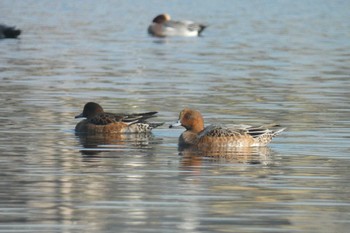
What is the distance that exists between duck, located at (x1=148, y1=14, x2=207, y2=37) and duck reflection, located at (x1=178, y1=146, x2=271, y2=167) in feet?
95.6

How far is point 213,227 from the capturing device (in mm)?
10992

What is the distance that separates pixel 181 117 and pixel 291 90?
7.79m

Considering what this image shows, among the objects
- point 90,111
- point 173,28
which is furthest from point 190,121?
point 173,28

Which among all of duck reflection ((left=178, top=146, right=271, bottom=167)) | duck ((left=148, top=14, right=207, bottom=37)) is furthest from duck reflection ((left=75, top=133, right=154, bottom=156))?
duck ((left=148, top=14, right=207, bottom=37))

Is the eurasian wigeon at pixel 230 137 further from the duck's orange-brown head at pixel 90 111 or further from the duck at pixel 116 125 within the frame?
the duck's orange-brown head at pixel 90 111

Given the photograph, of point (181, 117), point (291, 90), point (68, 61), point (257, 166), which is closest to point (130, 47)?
point (68, 61)

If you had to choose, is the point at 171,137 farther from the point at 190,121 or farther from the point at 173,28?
the point at 173,28

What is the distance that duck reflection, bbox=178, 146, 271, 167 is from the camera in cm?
1573

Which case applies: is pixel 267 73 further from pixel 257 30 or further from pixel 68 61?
pixel 257 30

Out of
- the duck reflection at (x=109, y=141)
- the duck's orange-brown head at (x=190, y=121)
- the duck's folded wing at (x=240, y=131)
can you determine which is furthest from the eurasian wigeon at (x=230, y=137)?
the duck reflection at (x=109, y=141)

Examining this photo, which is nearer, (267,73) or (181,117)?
(181,117)

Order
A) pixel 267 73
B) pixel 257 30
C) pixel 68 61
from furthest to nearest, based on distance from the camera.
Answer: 1. pixel 257 30
2. pixel 68 61
3. pixel 267 73

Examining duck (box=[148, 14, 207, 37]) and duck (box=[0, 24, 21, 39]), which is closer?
duck (box=[0, 24, 21, 39])

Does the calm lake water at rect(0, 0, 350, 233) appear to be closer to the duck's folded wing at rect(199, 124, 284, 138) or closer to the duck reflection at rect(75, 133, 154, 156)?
the duck reflection at rect(75, 133, 154, 156)
